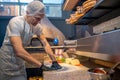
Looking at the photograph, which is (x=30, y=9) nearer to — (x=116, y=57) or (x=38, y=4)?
(x=38, y=4)

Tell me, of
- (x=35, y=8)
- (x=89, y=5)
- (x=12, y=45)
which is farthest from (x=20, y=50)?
(x=89, y=5)

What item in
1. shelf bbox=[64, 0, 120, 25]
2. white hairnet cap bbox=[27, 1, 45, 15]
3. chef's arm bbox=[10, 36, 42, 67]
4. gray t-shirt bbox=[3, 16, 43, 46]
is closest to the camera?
shelf bbox=[64, 0, 120, 25]

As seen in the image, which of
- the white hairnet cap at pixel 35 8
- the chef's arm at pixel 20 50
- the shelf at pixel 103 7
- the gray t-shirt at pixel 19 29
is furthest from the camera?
the white hairnet cap at pixel 35 8

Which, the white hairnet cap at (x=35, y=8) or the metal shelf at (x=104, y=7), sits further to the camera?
the white hairnet cap at (x=35, y=8)

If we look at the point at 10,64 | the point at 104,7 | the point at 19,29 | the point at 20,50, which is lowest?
the point at 10,64

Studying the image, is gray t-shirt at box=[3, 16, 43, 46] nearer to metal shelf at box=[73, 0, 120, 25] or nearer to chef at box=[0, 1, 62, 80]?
chef at box=[0, 1, 62, 80]

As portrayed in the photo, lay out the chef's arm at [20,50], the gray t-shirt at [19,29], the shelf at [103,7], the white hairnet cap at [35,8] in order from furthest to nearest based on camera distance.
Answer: the white hairnet cap at [35,8] < the gray t-shirt at [19,29] < the chef's arm at [20,50] < the shelf at [103,7]

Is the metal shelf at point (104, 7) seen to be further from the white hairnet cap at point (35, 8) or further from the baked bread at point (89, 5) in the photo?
the white hairnet cap at point (35, 8)

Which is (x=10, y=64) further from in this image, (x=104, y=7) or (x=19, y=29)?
(x=104, y=7)

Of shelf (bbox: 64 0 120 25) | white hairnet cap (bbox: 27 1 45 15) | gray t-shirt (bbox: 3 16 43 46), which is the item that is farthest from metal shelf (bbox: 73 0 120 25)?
gray t-shirt (bbox: 3 16 43 46)

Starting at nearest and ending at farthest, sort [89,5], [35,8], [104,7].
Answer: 1. [104,7]
2. [89,5]
3. [35,8]

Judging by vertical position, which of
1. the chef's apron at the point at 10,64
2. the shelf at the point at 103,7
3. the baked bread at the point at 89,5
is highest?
the baked bread at the point at 89,5

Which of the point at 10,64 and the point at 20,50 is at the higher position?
the point at 20,50

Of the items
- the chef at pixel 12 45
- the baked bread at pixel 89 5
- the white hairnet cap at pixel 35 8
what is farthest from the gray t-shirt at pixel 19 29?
the baked bread at pixel 89 5
